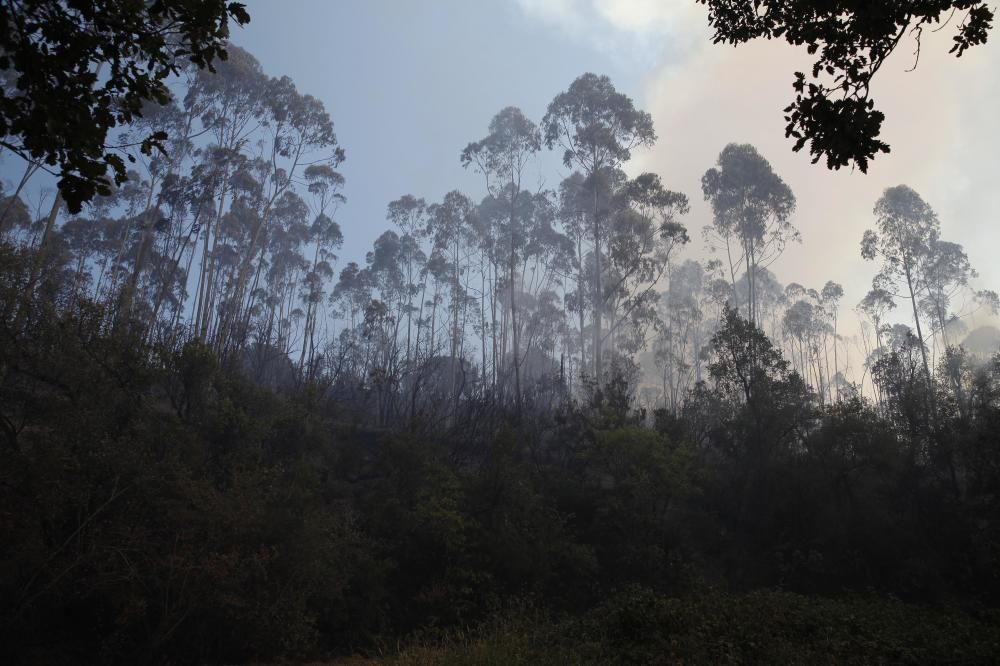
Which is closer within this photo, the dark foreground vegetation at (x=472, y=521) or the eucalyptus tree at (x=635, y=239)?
the dark foreground vegetation at (x=472, y=521)

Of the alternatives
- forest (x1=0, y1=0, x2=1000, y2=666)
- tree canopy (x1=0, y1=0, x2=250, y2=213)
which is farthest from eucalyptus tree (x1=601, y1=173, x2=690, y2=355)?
tree canopy (x1=0, y1=0, x2=250, y2=213)

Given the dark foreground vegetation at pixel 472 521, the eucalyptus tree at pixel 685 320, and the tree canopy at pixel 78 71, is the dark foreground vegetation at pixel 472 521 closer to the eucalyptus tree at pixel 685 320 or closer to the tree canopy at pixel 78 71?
the tree canopy at pixel 78 71

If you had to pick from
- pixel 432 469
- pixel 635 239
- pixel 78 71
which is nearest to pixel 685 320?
pixel 635 239

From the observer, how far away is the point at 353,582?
15953 millimetres

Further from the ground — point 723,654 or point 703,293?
point 703,293

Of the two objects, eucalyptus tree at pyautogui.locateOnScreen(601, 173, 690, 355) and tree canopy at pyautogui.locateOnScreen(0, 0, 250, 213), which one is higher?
eucalyptus tree at pyautogui.locateOnScreen(601, 173, 690, 355)

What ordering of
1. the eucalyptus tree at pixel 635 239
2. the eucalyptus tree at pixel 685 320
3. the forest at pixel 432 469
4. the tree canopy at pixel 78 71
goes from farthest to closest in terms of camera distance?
the eucalyptus tree at pixel 685 320
the eucalyptus tree at pixel 635 239
the forest at pixel 432 469
the tree canopy at pixel 78 71

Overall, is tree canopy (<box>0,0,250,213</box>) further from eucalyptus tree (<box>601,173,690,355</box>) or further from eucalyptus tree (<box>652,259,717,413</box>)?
eucalyptus tree (<box>652,259,717,413</box>)

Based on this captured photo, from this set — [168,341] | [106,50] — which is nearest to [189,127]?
[168,341]

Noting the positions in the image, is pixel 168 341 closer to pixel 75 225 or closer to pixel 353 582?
pixel 353 582

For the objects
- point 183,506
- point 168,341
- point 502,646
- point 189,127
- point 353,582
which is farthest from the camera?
point 189,127

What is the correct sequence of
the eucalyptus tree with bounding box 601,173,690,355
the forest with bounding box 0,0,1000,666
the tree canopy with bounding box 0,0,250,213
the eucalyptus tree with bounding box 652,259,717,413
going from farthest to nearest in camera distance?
the eucalyptus tree with bounding box 652,259,717,413
the eucalyptus tree with bounding box 601,173,690,355
the forest with bounding box 0,0,1000,666
the tree canopy with bounding box 0,0,250,213

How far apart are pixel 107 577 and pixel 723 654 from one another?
37.7ft

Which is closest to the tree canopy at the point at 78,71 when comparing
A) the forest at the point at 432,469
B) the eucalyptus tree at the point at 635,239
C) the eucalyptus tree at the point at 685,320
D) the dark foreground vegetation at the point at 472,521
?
the forest at the point at 432,469
